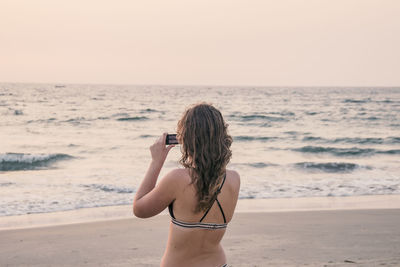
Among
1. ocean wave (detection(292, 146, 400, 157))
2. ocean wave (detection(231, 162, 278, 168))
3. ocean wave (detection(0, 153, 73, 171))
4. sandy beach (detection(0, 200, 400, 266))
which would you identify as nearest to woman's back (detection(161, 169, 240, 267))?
sandy beach (detection(0, 200, 400, 266))

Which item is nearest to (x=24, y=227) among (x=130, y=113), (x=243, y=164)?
(x=243, y=164)

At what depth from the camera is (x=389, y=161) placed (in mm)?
19219

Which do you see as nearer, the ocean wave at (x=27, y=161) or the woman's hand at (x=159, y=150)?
the woman's hand at (x=159, y=150)

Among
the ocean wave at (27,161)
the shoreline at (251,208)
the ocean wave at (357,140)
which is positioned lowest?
the ocean wave at (27,161)

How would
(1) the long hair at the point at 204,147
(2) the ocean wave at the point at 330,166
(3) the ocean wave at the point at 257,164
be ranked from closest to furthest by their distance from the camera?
(1) the long hair at the point at 204,147 < (2) the ocean wave at the point at 330,166 < (3) the ocean wave at the point at 257,164

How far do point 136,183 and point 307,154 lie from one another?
10939 mm

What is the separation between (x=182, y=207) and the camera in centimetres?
226

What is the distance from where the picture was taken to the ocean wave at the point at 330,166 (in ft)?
54.9

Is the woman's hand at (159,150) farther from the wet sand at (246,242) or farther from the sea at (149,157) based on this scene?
the wet sand at (246,242)

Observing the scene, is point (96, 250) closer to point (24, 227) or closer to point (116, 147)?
point (24, 227)

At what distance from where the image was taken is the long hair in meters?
2.16

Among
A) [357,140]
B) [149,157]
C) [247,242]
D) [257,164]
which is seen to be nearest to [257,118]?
[357,140]

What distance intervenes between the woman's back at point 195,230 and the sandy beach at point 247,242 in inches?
131

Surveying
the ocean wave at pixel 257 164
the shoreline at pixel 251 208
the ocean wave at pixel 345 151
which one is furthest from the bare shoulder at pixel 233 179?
the ocean wave at pixel 345 151
